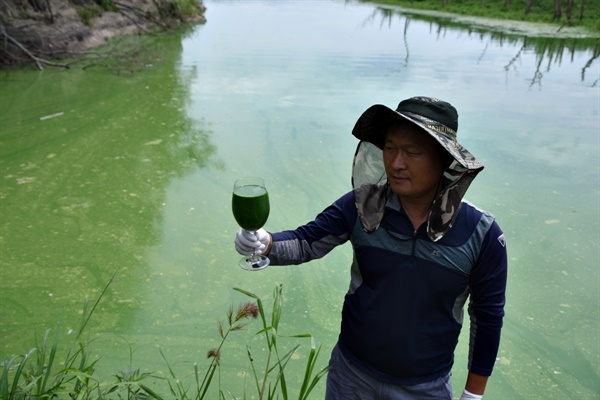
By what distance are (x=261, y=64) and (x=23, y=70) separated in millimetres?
2505

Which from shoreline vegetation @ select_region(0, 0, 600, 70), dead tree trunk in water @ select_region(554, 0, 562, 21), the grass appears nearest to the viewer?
the grass

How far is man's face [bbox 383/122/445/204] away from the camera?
961 mm

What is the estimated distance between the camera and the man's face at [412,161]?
0.96 metres

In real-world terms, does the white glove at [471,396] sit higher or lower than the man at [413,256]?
lower

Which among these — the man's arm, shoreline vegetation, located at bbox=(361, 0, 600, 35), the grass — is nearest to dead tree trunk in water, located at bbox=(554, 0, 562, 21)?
shoreline vegetation, located at bbox=(361, 0, 600, 35)

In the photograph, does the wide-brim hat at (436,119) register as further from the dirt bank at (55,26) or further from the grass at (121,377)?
the dirt bank at (55,26)

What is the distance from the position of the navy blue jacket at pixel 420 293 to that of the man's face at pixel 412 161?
61 mm

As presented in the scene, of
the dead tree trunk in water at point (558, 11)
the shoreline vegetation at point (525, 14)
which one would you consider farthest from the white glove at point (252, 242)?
the dead tree trunk in water at point (558, 11)

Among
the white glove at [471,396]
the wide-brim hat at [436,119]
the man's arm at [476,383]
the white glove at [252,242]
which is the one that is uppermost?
the wide-brim hat at [436,119]

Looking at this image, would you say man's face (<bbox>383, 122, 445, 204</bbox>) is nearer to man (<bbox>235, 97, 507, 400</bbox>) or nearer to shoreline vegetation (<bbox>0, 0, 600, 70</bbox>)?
man (<bbox>235, 97, 507, 400</bbox>)

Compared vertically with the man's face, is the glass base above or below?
below

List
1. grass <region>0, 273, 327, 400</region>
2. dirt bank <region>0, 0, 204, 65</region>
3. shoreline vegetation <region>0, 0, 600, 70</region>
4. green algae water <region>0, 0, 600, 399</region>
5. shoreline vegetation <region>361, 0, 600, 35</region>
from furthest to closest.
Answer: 1. shoreline vegetation <region>361, 0, 600, 35</region>
2. shoreline vegetation <region>0, 0, 600, 70</region>
3. dirt bank <region>0, 0, 204, 65</region>
4. green algae water <region>0, 0, 600, 399</region>
5. grass <region>0, 273, 327, 400</region>

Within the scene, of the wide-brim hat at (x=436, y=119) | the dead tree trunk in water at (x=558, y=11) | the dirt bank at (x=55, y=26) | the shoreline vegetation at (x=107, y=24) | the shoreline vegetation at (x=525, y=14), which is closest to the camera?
the wide-brim hat at (x=436, y=119)

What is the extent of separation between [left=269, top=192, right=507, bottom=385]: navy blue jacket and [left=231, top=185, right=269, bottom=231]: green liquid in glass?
19cm
